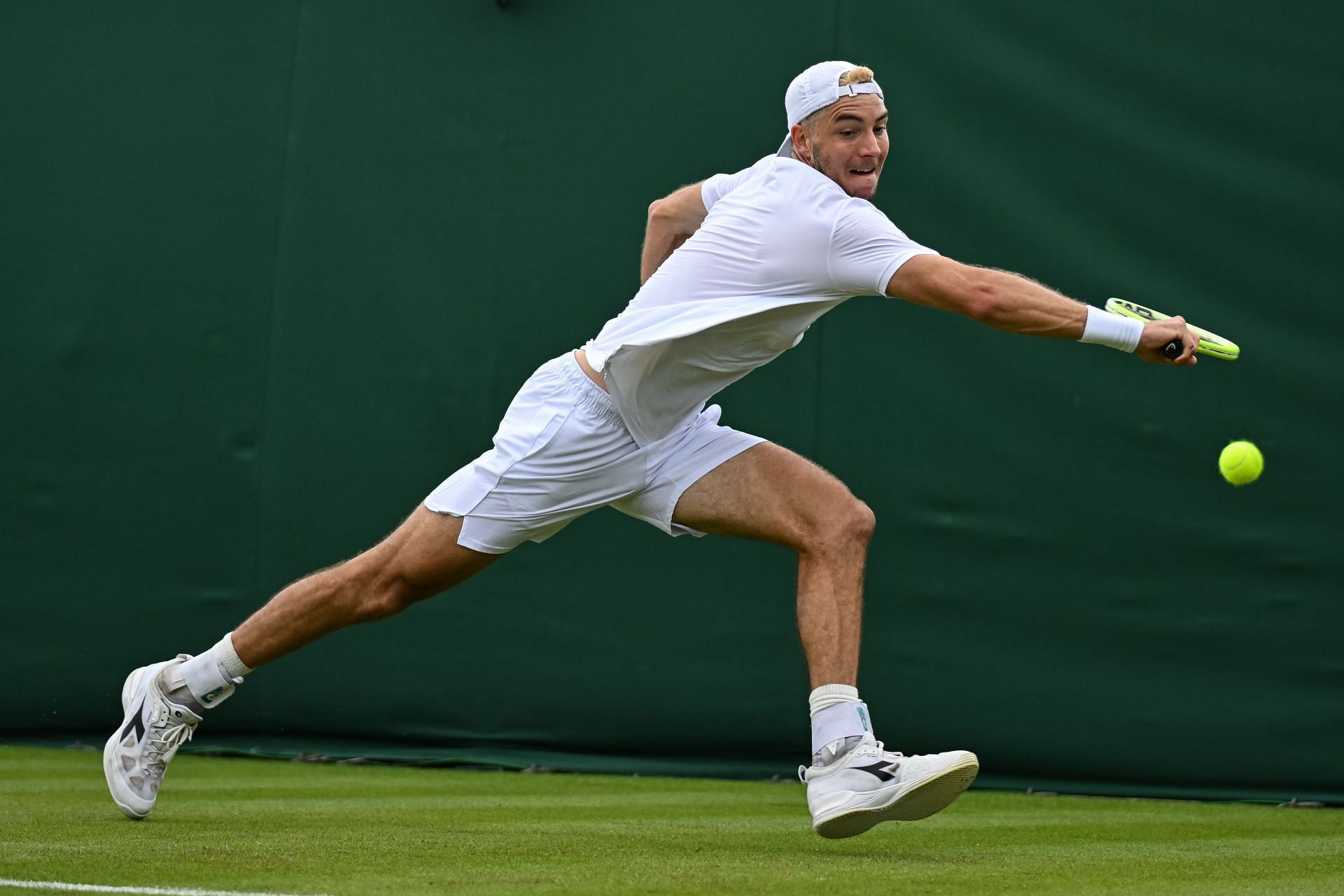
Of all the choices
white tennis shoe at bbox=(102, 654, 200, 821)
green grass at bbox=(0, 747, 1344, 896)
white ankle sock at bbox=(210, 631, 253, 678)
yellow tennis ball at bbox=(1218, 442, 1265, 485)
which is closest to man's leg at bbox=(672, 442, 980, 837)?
green grass at bbox=(0, 747, 1344, 896)

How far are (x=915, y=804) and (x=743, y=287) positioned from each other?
1.13 m

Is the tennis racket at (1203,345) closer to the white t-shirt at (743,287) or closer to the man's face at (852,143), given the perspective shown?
the white t-shirt at (743,287)

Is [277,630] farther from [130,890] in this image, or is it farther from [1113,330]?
[1113,330]

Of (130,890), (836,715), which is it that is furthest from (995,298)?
(130,890)

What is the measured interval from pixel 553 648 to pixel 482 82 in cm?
215

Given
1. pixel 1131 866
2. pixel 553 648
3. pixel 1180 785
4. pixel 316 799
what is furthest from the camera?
pixel 553 648

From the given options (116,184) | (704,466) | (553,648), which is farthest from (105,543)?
(704,466)

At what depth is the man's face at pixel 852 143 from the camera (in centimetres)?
381

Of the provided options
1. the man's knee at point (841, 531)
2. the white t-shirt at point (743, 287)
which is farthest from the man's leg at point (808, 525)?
the white t-shirt at point (743, 287)

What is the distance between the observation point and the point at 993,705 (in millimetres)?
5895

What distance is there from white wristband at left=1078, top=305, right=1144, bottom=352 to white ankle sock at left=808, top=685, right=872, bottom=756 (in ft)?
2.86

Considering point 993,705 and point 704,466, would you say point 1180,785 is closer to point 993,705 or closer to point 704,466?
point 993,705

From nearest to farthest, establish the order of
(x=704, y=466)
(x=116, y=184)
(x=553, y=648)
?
(x=704, y=466) → (x=553, y=648) → (x=116, y=184)

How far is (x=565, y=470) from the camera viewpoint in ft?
12.9
